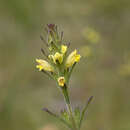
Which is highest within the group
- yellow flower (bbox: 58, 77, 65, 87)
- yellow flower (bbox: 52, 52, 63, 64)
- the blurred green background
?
the blurred green background

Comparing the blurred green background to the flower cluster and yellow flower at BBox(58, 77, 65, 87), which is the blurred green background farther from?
yellow flower at BBox(58, 77, 65, 87)

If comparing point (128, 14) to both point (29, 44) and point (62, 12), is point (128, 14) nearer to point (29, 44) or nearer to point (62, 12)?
point (62, 12)

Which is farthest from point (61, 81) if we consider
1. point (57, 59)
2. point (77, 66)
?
point (77, 66)

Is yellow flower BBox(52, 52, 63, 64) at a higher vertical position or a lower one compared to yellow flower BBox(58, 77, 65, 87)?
higher

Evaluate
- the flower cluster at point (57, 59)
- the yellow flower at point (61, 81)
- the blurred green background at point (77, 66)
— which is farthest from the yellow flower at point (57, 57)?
the blurred green background at point (77, 66)

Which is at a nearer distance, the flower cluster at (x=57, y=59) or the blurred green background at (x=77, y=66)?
the flower cluster at (x=57, y=59)

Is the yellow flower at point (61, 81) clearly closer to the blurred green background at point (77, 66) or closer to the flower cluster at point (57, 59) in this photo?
the flower cluster at point (57, 59)

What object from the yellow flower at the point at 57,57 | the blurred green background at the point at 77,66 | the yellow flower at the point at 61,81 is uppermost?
the blurred green background at the point at 77,66

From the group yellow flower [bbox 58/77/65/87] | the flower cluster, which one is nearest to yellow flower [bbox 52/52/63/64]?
the flower cluster
